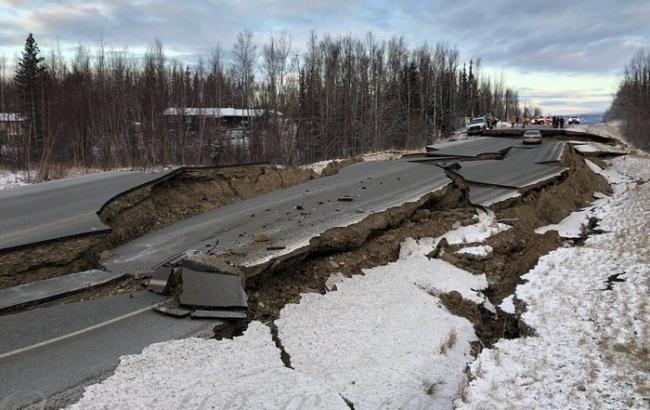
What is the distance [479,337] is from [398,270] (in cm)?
220

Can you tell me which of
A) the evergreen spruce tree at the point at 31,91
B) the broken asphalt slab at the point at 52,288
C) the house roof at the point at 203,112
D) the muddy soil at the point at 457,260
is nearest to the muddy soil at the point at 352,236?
the muddy soil at the point at 457,260

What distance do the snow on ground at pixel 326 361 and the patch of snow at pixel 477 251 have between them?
86.1 inches

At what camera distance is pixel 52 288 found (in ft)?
21.9

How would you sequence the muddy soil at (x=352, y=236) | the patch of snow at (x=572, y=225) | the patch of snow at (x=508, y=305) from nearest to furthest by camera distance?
the muddy soil at (x=352, y=236)
the patch of snow at (x=508, y=305)
the patch of snow at (x=572, y=225)

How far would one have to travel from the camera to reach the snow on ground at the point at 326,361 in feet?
15.6

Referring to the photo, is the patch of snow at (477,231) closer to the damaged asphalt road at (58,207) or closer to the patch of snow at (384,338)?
the patch of snow at (384,338)

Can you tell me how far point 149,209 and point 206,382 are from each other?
718cm

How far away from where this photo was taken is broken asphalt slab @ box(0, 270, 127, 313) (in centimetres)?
622

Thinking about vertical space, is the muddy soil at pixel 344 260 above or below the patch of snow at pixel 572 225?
above

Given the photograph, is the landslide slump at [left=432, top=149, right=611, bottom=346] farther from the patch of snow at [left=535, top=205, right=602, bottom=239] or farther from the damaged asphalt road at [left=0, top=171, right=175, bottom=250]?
the damaged asphalt road at [left=0, top=171, right=175, bottom=250]

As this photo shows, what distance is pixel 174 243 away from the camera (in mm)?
9211

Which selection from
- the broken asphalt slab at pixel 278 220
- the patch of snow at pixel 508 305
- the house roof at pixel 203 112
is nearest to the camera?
the broken asphalt slab at pixel 278 220

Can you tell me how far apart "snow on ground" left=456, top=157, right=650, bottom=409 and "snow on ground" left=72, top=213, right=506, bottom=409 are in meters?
0.56

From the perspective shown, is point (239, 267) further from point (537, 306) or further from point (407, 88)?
point (407, 88)
